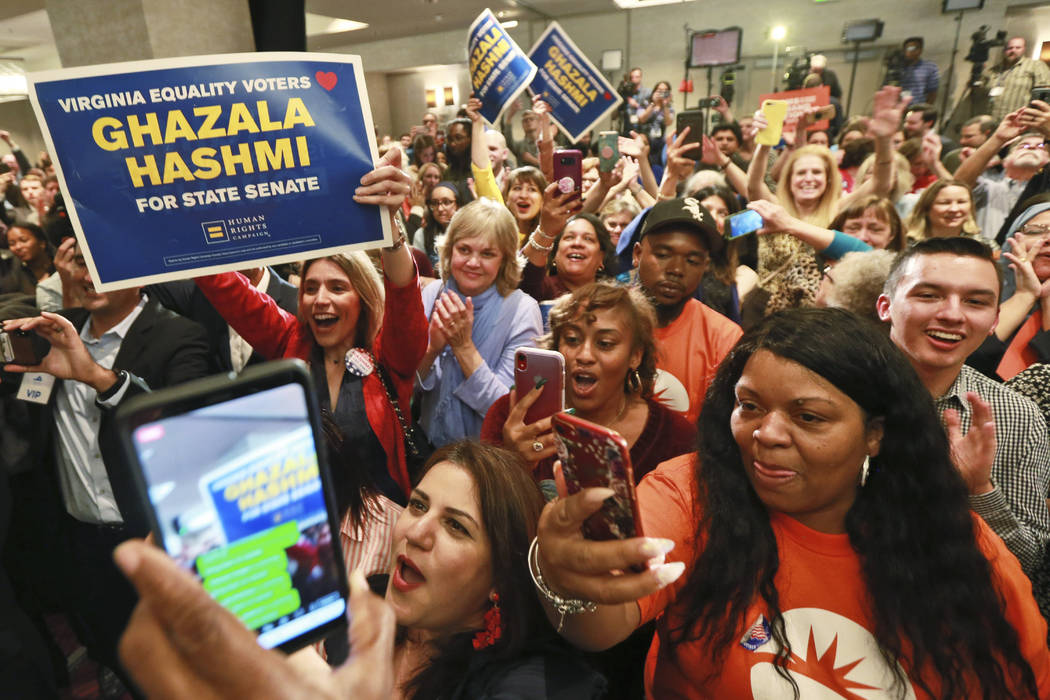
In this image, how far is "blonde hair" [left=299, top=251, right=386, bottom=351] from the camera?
2.15 m

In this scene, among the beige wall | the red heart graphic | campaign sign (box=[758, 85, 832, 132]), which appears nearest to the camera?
the red heart graphic

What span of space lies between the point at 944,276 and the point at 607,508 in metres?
1.41

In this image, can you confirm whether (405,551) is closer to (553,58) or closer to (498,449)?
(498,449)

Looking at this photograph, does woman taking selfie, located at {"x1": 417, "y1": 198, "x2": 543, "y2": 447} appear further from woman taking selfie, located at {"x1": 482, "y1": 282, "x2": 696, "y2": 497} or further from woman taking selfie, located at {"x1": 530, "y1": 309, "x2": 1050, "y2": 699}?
woman taking selfie, located at {"x1": 530, "y1": 309, "x2": 1050, "y2": 699}

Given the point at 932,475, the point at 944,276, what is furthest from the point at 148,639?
the point at 944,276

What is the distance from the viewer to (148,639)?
1.73 feet

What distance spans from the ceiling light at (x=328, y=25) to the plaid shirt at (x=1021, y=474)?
12.8 metres

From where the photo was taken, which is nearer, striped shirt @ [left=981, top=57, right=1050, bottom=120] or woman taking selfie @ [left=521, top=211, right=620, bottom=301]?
woman taking selfie @ [left=521, top=211, right=620, bottom=301]

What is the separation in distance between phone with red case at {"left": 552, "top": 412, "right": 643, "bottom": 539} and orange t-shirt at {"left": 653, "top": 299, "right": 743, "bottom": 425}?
1339 mm

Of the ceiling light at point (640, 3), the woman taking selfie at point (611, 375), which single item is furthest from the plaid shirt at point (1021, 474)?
the ceiling light at point (640, 3)

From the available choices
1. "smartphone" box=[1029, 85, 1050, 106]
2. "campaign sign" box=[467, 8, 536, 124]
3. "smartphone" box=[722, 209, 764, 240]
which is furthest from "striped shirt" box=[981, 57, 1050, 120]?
"campaign sign" box=[467, 8, 536, 124]

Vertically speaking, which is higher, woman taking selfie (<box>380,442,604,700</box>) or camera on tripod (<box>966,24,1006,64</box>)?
camera on tripod (<box>966,24,1006,64</box>)

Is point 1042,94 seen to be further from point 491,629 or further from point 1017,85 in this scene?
point 1017,85

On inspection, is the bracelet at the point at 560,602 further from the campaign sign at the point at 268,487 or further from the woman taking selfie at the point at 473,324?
the woman taking selfie at the point at 473,324
